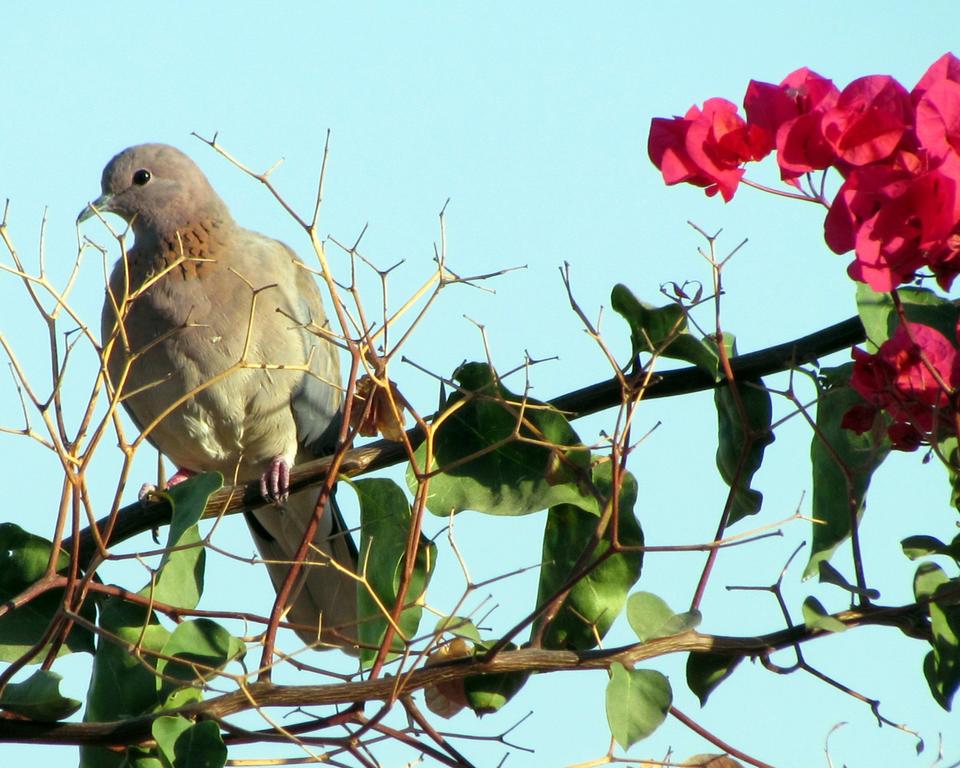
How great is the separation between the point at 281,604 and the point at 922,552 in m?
0.73

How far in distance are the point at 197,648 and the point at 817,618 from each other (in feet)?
2.53

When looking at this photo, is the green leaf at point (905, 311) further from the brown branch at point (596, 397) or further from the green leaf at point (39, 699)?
the green leaf at point (39, 699)

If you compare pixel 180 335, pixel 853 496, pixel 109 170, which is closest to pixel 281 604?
pixel 853 496

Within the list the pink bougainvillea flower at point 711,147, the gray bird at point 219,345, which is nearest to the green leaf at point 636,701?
the pink bougainvillea flower at point 711,147

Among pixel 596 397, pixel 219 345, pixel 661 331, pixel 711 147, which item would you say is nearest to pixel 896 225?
pixel 711 147

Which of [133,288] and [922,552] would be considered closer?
[922,552]

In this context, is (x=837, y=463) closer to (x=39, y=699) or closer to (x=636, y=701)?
(x=636, y=701)

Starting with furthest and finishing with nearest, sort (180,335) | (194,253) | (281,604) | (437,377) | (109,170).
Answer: (109,170)
(194,253)
(180,335)
(437,377)
(281,604)

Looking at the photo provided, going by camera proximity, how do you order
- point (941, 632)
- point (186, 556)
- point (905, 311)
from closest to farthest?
point (941, 632)
point (905, 311)
point (186, 556)

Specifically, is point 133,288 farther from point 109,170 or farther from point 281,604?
point 281,604

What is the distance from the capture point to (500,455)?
1.65m

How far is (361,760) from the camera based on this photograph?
4.69 feet

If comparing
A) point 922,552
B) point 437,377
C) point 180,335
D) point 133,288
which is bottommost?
point 922,552

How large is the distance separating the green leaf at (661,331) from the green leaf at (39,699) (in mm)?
799
